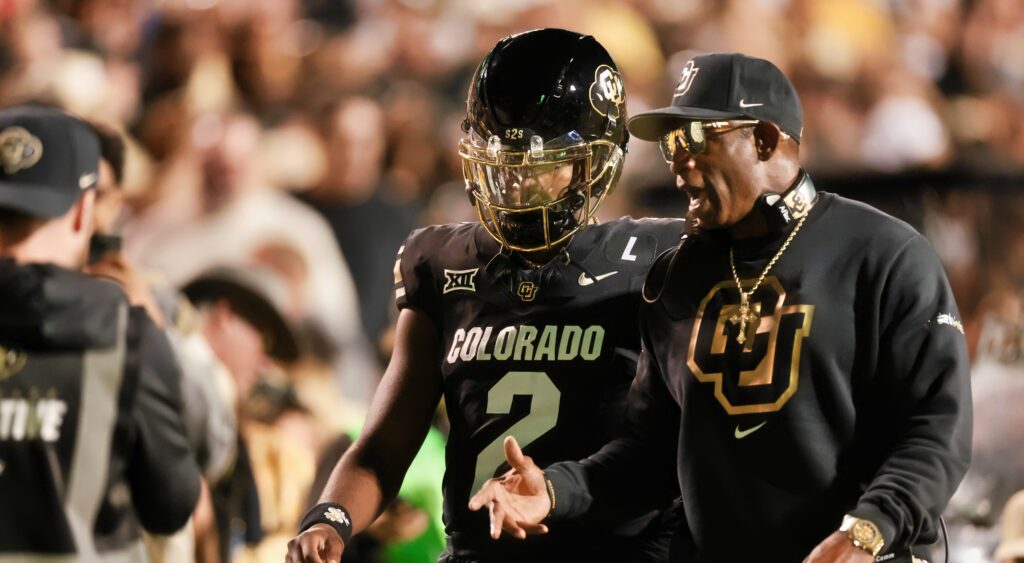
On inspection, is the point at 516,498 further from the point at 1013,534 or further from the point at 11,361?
the point at 1013,534

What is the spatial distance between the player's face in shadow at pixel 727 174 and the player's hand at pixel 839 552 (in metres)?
0.66

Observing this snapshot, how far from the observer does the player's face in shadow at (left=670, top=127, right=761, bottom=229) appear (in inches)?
112

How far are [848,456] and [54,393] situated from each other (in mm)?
1563

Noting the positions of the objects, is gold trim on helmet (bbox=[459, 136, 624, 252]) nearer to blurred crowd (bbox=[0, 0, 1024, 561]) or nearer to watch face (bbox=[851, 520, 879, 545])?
watch face (bbox=[851, 520, 879, 545])

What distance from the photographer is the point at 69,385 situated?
3.05 m

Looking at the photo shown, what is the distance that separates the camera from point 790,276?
278 cm

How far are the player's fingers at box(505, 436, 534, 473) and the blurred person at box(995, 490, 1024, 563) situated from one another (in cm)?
183

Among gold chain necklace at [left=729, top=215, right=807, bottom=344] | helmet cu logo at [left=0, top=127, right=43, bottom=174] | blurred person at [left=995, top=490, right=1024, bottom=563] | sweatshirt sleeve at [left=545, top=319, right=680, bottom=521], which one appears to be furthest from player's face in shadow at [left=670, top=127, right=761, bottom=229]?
blurred person at [left=995, top=490, right=1024, bottom=563]

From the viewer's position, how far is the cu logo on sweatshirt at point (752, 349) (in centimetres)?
272

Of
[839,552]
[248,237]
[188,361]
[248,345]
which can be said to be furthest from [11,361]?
[248,237]

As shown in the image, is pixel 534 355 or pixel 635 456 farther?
pixel 534 355

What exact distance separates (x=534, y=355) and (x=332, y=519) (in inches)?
20.9

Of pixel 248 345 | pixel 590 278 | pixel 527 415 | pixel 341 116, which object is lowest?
pixel 248 345

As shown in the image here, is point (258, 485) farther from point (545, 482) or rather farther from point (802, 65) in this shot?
point (802, 65)
